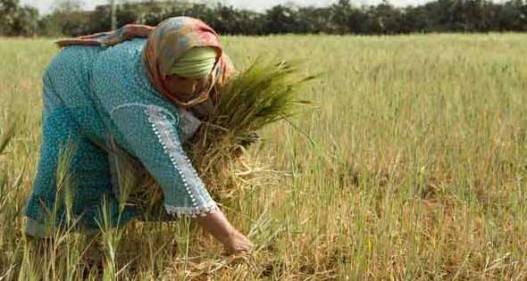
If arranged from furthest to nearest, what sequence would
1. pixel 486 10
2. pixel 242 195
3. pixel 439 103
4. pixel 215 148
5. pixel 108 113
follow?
pixel 486 10 < pixel 439 103 < pixel 242 195 < pixel 215 148 < pixel 108 113

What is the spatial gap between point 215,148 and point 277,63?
0.33 metres

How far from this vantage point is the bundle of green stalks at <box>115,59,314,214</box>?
1981 mm

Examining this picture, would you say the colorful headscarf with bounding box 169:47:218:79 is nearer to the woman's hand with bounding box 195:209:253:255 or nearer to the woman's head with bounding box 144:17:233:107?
the woman's head with bounding box 144:17:233:107

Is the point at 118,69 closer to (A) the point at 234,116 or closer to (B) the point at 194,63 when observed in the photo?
(B) the point at 194,63

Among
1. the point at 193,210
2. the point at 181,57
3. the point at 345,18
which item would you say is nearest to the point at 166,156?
the point at 193,210

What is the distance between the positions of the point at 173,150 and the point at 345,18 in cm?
2483

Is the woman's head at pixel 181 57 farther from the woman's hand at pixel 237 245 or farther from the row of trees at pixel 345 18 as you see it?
the row of trees at pixel 345 18

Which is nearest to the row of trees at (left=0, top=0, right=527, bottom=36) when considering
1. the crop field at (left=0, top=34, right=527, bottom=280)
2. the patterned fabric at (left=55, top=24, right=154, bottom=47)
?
the crop field at (left=0, top=34, right=527, bottom=280)

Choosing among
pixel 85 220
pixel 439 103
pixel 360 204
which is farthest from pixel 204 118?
pixel 439 103

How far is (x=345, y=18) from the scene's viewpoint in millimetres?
25875

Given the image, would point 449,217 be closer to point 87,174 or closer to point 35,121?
point 87,174

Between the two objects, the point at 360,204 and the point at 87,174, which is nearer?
the point at 87,174

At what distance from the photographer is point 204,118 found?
6.53 ft

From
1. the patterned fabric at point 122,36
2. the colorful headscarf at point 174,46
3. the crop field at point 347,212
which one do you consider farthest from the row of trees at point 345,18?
the colorful headscarf at point 174,46
